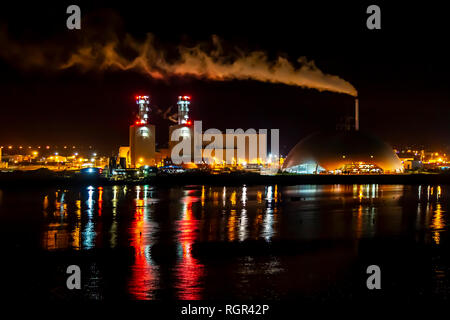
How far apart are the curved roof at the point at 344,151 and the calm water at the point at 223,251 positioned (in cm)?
4808

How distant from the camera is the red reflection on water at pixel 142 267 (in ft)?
34.6

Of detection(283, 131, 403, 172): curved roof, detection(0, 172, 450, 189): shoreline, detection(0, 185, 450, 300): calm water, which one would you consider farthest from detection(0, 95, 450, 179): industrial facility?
detection(0, 185, 450, 300): calm water

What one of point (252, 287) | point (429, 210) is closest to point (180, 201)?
point (429, 210)

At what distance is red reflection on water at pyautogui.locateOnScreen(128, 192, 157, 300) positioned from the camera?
10.5 metres

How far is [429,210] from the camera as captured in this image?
2556 cm

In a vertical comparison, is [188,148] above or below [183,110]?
below

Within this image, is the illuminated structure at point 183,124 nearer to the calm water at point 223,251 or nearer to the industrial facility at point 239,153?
the industrial facility at point 239,153

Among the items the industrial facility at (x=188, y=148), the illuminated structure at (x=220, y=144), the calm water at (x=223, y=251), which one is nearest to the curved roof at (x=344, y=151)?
the industrial facility at (x=188, y=148)

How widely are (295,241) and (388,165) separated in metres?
61.3

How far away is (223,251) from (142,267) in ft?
9.49

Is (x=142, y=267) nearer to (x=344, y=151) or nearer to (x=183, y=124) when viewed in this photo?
(x=344, y=151)

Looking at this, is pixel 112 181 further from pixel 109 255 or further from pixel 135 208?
pixel 109 255

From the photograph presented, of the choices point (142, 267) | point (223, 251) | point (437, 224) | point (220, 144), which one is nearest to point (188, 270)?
point (142, 267)

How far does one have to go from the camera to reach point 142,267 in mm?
12609
